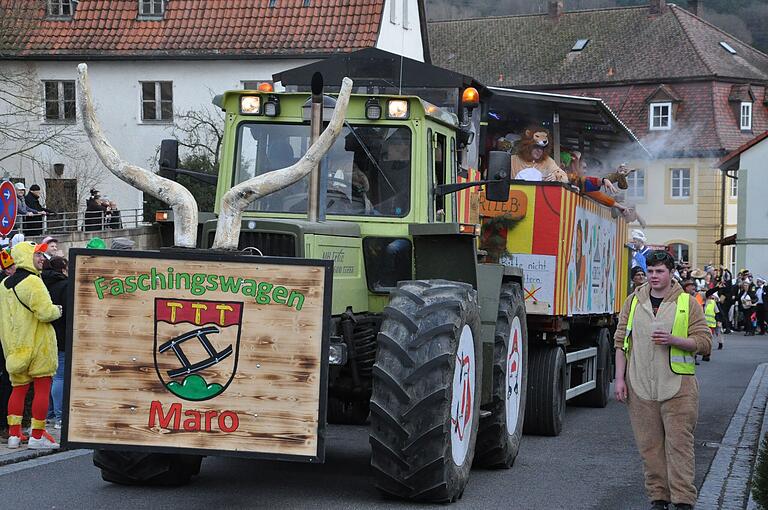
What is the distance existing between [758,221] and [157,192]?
154ft

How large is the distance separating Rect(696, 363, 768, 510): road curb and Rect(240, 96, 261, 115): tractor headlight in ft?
14.3

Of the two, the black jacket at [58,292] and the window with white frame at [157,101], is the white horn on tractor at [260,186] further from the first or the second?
the window with white frame at [157,101]

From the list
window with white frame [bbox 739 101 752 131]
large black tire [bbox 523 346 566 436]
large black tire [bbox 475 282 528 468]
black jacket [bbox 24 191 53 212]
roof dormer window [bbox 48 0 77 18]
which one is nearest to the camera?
large black tire [bbox 475 282 528 468]

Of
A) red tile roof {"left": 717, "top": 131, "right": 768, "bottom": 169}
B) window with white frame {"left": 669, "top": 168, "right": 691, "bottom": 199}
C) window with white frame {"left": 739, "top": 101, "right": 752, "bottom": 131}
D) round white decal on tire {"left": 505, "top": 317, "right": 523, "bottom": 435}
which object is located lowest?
round white decal on tire {"left": 505, "top": 317, "right": 523, "bottom": 435}

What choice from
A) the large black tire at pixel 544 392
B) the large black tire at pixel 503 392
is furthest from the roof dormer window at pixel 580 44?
the large black tire at pixel 503 392

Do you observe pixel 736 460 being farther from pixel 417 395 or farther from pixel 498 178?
pixel 417 395

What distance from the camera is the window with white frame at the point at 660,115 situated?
61.4m

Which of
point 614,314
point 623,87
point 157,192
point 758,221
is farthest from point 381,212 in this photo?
point 623,87

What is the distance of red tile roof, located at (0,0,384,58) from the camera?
38156mm

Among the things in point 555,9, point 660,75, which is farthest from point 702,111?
point 555,9

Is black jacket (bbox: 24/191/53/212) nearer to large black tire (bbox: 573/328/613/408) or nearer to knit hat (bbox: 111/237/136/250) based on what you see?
large black tire (bbox: 573/328/613/408)

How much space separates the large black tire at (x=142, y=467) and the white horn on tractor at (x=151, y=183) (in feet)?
5.60

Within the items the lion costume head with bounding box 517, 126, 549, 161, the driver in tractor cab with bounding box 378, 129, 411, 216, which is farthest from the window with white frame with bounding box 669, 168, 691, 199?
the driver in tractor cab with bounding box 378, 129, 411, 216

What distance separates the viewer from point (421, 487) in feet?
28.0
